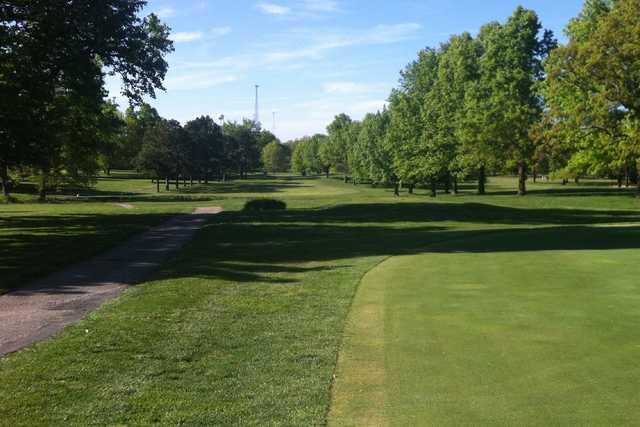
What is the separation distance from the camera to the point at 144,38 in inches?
1292

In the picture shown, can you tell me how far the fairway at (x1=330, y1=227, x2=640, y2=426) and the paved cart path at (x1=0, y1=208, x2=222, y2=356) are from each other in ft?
17.0

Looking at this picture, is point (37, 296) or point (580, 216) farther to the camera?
point (580, 216)

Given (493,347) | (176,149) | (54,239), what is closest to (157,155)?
(176,149)

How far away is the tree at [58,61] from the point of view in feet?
78.8

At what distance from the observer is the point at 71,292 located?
13.7 m

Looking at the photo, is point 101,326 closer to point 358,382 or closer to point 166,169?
point 358,382

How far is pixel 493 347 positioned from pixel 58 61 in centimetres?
2686

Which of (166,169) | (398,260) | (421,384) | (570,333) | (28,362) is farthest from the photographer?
(166,169)

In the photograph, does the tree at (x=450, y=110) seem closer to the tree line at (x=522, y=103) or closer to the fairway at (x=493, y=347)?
the tree line at (x=522, y=103)

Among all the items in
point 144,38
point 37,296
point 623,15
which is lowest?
point 37,296

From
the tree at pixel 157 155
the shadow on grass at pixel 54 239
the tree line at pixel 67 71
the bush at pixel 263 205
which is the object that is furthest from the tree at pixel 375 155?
the shadow on grass at pixel 54 239

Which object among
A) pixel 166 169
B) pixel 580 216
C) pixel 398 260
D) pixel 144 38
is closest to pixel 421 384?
pixel 398 260

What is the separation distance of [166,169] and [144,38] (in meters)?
62.3

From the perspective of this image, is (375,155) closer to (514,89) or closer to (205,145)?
(514,89)
